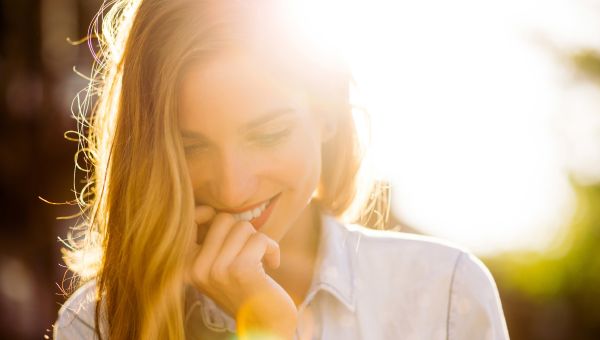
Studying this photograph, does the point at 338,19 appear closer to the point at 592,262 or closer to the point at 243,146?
the point at 243,146

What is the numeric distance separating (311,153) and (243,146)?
27 cm

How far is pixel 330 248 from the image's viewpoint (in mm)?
3252

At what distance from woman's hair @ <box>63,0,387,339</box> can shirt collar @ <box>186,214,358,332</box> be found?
1.38ft

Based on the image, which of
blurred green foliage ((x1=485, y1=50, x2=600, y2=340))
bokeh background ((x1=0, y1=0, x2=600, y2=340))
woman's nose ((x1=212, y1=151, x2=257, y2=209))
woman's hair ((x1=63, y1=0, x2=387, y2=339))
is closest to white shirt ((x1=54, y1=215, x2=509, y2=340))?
woman's hair ((x1=63, y1=0, x2=387, y2=339))

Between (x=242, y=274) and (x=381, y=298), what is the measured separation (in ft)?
2.22

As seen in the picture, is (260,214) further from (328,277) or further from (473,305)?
(473,305)

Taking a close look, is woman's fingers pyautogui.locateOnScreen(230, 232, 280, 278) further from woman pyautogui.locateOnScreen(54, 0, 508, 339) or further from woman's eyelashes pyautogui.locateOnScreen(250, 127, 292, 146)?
woman's eyelashes pyautogui.locateOnScreen(250, 127, 292, 146)

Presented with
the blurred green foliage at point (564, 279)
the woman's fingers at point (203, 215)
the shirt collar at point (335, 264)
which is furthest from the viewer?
the blurred green foliage at point (564, 279)

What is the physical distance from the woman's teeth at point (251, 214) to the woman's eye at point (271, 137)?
0.22 m

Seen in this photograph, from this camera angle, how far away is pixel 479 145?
32.9 feet

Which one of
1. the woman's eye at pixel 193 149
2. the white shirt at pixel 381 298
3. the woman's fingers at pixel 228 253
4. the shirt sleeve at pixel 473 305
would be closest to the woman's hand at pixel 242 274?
the woman's fingers at pixel 228 253

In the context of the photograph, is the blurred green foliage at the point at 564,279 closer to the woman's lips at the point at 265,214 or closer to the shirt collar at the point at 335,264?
the shirt collar at the point at 335,264

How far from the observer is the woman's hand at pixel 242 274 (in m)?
2.71

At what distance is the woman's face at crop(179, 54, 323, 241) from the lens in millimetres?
2668
